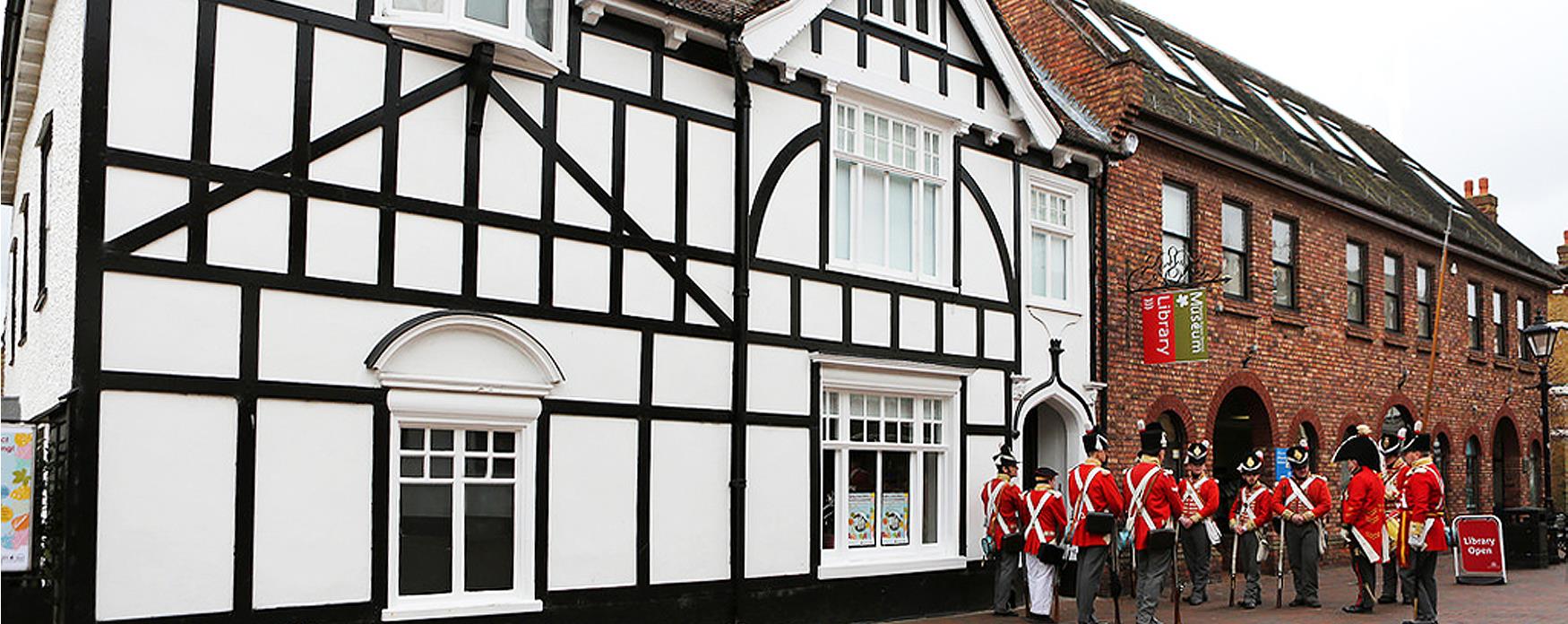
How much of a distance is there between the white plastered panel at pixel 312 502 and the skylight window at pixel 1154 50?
15.1 m

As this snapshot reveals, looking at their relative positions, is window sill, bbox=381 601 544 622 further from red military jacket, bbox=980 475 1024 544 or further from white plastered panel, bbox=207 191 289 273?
red military jacket, bbox=980 475 1024 544

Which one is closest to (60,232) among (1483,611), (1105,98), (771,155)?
(771,155)

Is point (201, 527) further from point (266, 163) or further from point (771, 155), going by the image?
point (771, 155)

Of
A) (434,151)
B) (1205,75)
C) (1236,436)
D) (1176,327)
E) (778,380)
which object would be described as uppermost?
(1205,75)

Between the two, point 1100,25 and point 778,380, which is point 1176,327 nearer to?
point 778,380

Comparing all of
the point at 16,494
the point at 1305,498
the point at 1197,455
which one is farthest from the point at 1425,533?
the point at 16,494

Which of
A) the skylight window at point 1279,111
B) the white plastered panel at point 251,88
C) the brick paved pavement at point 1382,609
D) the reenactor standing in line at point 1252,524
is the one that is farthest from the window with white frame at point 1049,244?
the skylight window at point 1279,111

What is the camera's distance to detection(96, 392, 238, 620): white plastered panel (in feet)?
30.2

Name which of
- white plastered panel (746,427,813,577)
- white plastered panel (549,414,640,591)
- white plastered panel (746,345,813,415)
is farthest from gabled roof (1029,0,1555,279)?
white plastered panel (549,414,640,591)

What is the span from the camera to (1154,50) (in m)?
23.2

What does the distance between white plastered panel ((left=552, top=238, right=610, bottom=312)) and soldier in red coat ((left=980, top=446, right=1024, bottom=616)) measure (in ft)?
16.4

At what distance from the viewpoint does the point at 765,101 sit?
13641 mm

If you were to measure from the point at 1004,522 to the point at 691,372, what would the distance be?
412cm

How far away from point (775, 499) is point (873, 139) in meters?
3.90
